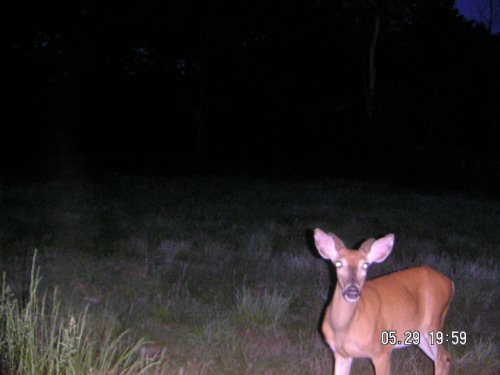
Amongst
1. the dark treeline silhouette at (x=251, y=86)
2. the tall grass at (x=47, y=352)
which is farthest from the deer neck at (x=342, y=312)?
the dark treeline silhouette at (x=251, y=86)

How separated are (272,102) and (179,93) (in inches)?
229

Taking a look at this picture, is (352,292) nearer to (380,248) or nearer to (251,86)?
(380,248)

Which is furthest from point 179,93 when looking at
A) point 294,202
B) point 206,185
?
point 294,202

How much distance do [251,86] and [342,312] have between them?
33506 millimetres

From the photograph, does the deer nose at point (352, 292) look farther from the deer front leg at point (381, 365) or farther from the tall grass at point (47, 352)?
the tall grass at point (47, 352)

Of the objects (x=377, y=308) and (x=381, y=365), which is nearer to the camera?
(x=381, y=365)

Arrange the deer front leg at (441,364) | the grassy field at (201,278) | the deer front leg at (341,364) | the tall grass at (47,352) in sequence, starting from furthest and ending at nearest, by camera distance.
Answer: the grassy field at (201,278), the deer front leg at (441,364), the deer front leg at (341,364), the tall grass at (47,352)

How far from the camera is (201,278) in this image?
8.52m

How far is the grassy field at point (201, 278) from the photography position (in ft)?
17.4

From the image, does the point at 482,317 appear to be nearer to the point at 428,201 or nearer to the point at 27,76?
the point at 428,201

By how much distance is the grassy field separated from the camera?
531 centimetres

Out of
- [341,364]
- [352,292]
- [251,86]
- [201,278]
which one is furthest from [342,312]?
[251,86]

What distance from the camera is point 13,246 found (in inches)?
387

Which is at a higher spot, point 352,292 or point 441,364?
point 352,292
